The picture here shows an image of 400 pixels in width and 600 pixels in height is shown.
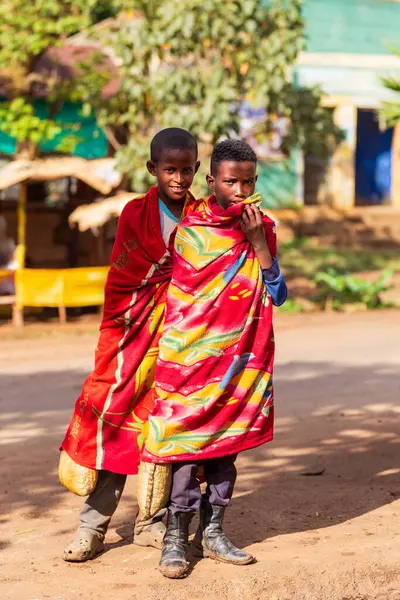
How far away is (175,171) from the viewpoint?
13.4 ft

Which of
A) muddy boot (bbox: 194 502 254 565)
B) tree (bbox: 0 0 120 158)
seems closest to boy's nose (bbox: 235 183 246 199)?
muddy boot (bbox: 194 502 254 565)

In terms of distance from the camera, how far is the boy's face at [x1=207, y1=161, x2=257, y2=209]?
13.0 feet

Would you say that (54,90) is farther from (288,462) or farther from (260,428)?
(260,428)

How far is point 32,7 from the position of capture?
1352 cm

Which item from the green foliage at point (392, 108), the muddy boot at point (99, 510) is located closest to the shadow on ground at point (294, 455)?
the muddy boot at point (99, 510)

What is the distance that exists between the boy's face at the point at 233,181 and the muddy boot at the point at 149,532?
1.38 metres

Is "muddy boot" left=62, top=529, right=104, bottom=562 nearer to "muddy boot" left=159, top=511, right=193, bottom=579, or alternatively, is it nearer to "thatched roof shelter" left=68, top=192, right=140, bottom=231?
"muddy boot" left=159, top=511, right=193, bottom=579

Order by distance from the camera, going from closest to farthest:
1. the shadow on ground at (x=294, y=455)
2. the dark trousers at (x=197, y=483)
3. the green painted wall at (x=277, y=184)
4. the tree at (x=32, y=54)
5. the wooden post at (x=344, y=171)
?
the dark trousers at (x=197, y=483) < the shadow on ground at (x=294, y=455) < the tree at (x=32, y=54) < the green painted wall at (x=277, y=184) < the wooden post at (x=344, y=171)

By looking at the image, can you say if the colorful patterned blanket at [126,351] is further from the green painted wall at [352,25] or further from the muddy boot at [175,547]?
the green painted wall at [352,25]

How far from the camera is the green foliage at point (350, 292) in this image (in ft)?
45.6

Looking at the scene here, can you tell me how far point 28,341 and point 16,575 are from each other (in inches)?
304

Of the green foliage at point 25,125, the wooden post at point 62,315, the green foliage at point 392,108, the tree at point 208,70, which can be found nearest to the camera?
the green foliage at point 392,108

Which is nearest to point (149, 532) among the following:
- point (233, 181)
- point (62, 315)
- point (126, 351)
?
point (126, 351)

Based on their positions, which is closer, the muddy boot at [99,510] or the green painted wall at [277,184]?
the muddy boot at [99,510]
